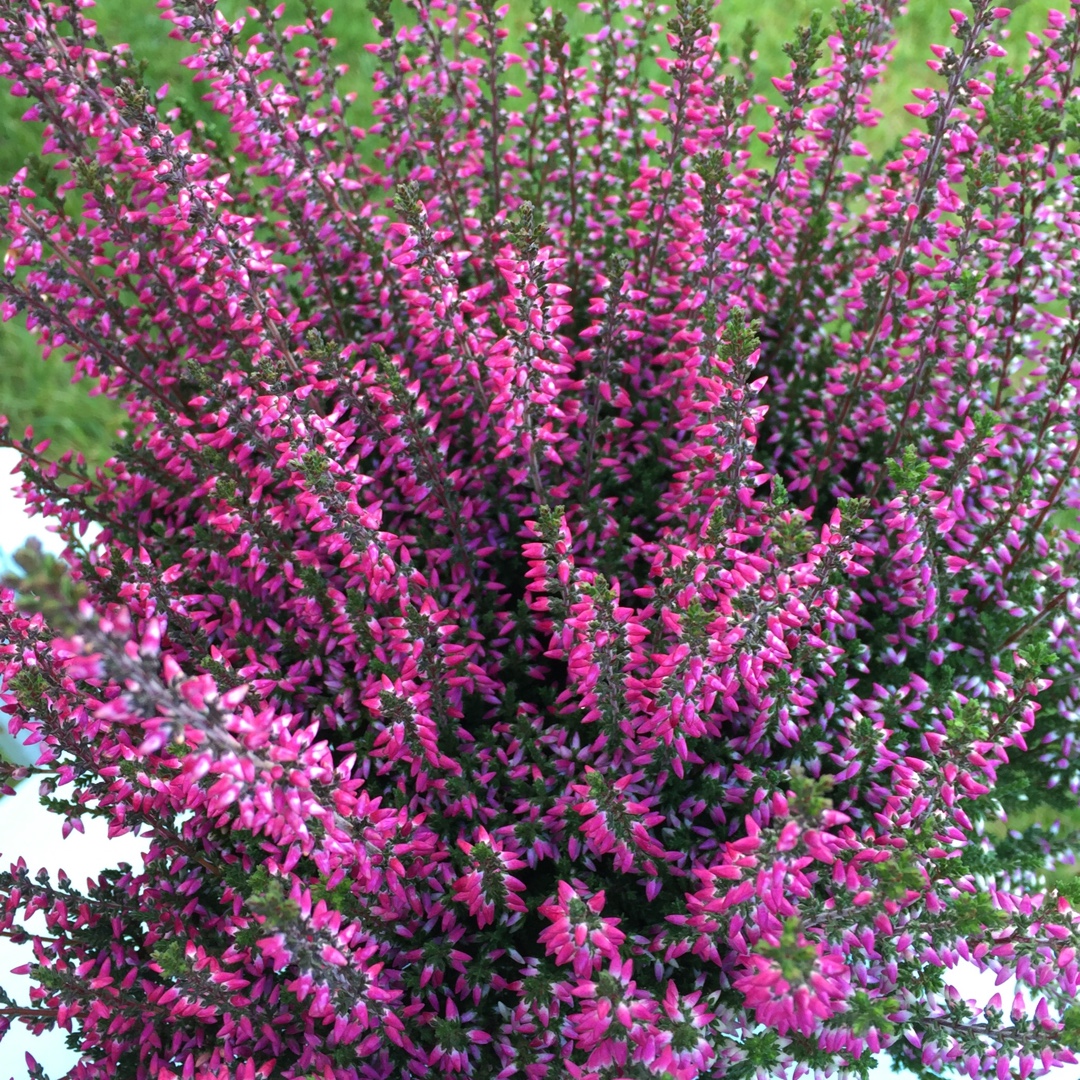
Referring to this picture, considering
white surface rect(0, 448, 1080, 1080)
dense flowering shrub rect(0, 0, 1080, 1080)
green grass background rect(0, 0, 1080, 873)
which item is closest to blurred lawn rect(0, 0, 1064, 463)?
green grass background rect(0, 0, 1080, 873)

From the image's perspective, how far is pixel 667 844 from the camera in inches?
71.8

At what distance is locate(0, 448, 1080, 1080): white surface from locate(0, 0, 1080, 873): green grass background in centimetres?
226

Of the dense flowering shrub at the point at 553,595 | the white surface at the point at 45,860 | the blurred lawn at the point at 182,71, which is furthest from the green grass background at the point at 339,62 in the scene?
the dense flowering shrub at the point at 553,595

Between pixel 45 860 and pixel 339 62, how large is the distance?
467cm

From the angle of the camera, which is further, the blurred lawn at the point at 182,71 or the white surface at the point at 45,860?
the blurred lawn at the point at 182,71

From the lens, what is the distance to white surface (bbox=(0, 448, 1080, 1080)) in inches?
78.5

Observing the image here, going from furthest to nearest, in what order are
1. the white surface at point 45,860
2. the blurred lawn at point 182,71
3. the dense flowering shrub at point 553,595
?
1. the blurred lawn at point 182,71
2. the white surface at point 45,860
3. the dense flowering shrub at point 553,595

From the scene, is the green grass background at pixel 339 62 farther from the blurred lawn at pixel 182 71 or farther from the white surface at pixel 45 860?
the white surface at pixel 45 860

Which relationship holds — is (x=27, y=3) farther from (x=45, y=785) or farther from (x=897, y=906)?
(x=897, y=906)

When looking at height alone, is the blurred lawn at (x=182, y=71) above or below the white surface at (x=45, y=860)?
above

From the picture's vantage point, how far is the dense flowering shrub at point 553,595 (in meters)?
1.47

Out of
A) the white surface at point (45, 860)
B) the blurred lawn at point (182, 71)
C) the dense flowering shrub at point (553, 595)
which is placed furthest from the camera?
the blurred lawn at point (182, 71)

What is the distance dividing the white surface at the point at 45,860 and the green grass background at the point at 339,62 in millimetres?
2255

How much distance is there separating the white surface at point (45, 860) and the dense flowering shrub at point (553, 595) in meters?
0.24
